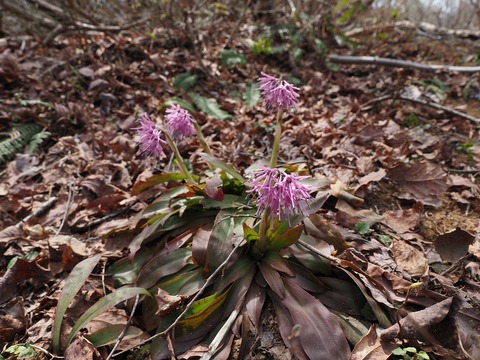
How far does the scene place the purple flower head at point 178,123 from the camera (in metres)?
2.10

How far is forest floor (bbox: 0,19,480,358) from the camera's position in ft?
6.73

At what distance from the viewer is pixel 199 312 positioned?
162 centimetres

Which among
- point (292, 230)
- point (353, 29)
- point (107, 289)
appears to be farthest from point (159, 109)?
point (353, 29)

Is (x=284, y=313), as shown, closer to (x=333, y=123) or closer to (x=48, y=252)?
(x=48, y=252)

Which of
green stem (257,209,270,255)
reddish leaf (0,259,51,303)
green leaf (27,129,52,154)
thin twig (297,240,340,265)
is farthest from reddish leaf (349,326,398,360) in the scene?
green leaf (27,129,52,154)

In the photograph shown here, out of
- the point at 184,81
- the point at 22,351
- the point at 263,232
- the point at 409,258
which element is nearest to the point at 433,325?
the point at 409,258

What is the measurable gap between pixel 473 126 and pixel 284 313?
10.8ft

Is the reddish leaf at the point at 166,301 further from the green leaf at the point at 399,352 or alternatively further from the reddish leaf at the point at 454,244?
the reddish leaf at the point at 454,244

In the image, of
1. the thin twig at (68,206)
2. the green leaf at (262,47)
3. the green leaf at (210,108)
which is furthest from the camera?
the green leaf at (262,47)

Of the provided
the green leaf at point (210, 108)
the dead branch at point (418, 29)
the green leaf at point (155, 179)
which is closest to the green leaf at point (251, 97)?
the green leaf at point (210, 108)

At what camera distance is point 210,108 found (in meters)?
4.37

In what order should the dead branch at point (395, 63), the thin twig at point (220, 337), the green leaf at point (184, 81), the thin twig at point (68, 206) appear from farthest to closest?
the green leaf at point (184, 81), the dead branch at point (395, 63), the thin twig at point (68, 206), the thin twig at point (220, 337)

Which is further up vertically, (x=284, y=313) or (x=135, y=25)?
(x=135, y=25)

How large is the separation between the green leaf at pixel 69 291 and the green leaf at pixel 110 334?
0.53ft
